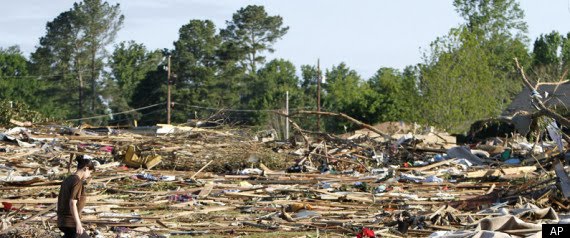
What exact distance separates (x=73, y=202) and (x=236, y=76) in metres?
60.4

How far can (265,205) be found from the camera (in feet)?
54.8

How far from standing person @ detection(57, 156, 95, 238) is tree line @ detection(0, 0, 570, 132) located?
47.1 meters

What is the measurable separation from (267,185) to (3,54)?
72093 millimetres

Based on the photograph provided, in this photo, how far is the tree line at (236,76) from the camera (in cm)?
5803

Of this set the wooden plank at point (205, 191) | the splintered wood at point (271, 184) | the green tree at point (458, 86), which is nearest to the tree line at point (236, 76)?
the green tree at point (458, 86)

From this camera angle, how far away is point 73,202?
10.5 m

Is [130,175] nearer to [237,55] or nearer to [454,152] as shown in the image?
[454,152]

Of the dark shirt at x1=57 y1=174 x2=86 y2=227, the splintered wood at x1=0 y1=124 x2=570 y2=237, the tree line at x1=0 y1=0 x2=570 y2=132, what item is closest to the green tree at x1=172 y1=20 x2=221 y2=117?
the tree line at x1=0 y1=0 x2=570 y2=132

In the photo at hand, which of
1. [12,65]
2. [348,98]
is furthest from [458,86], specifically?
[12,65]

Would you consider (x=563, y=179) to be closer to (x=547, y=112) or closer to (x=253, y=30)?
(x=547, y=112)

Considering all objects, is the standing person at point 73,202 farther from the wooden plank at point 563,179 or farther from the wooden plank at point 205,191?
the wooden plank at point 563,179

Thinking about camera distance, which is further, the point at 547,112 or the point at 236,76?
the point at 236,76

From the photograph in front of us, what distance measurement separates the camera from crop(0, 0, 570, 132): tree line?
190ft

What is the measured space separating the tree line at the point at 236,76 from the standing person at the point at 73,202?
4712 cm
